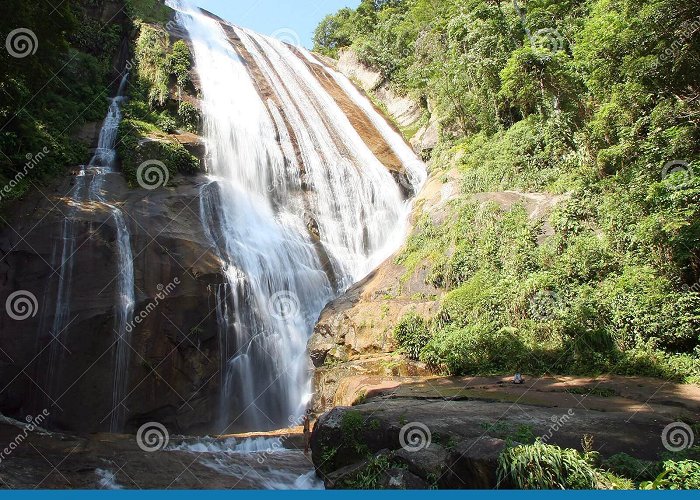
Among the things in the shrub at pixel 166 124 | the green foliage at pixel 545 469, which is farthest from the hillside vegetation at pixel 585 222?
the shrub at pixel 166 124

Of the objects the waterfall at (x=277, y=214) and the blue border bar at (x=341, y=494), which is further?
the waterfall at (x=277, y=214)

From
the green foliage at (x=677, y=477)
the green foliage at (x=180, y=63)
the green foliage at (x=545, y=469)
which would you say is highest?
the green foliage at (x=180, y=63)

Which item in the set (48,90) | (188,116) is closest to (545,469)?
(188,116)

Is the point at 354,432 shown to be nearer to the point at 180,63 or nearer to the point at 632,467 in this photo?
the point at 632,467

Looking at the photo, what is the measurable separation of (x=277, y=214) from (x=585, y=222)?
11841mm

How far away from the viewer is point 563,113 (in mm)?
17906

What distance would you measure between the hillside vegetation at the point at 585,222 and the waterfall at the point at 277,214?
3.72 m

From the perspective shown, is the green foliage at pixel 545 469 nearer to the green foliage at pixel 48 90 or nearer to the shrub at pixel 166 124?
Result: the green foliage at pixel 48 90

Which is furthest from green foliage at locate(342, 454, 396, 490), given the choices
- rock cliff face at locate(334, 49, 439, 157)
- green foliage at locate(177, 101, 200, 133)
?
rock cliff face at locate(334, 49, 439, 157)

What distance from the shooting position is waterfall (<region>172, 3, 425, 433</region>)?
595 inches

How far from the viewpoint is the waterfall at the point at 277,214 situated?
15.1 meters

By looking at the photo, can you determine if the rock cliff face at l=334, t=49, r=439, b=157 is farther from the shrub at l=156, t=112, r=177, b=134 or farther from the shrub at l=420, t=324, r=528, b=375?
the shrub at l=420, t=324, r=528, b=375

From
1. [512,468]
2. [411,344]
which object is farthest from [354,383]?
[512,468]

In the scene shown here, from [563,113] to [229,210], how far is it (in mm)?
13016
